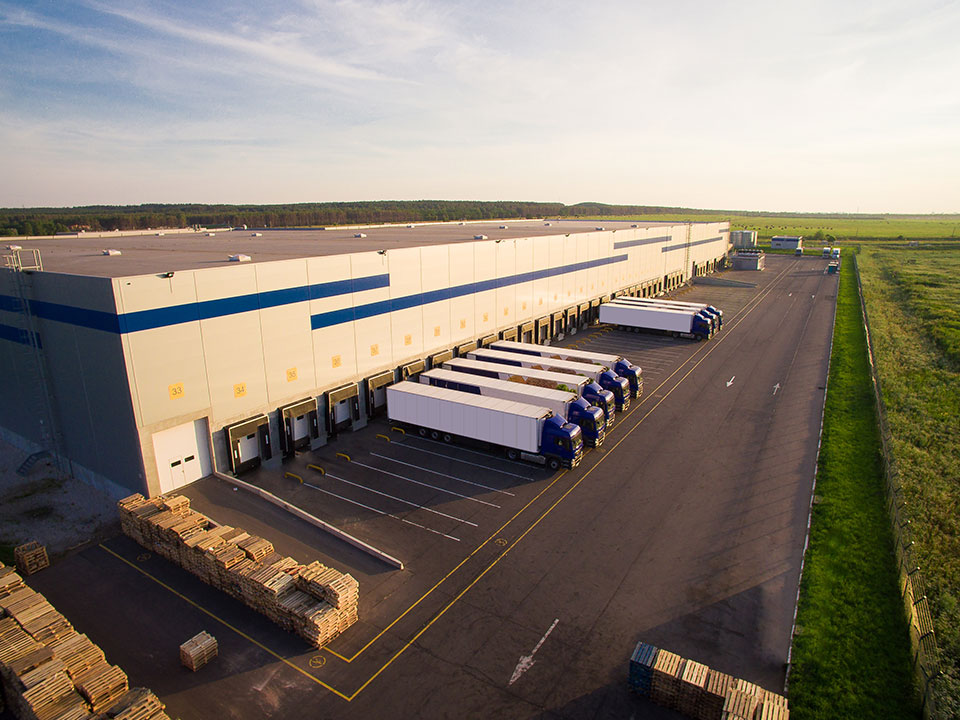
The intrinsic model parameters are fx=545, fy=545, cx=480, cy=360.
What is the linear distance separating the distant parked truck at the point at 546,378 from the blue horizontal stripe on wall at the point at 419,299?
197 inches

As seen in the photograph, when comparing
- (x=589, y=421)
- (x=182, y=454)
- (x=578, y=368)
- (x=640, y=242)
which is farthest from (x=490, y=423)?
(x=640, y=242)

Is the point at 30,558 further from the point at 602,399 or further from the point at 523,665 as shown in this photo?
the point at 602,399

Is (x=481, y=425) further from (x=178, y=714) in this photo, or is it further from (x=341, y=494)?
(x=178, y=714)

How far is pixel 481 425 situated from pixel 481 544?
864cm

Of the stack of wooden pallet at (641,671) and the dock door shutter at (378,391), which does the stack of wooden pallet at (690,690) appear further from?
the dock door shutter at (378,391)

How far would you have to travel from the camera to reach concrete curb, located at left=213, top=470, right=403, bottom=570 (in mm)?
20625

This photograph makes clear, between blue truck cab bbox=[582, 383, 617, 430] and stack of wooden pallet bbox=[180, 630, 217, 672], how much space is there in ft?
74.5

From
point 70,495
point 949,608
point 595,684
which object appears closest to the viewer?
point 595,684

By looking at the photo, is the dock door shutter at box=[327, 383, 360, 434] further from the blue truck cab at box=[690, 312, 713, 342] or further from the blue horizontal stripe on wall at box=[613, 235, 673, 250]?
the blue horizontal stripe on wall at box=[613, 235, 673, 250]

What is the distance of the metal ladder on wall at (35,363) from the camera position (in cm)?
2697

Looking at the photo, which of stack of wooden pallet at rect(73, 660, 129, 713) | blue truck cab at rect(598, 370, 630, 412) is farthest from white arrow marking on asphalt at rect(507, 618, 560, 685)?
blue truck cab at rect(598, 370, 630, 412)

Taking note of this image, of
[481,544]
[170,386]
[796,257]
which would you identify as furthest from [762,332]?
[796,257]

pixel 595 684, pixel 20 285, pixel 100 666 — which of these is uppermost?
pixel 20 285

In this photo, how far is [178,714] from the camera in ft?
47.6
